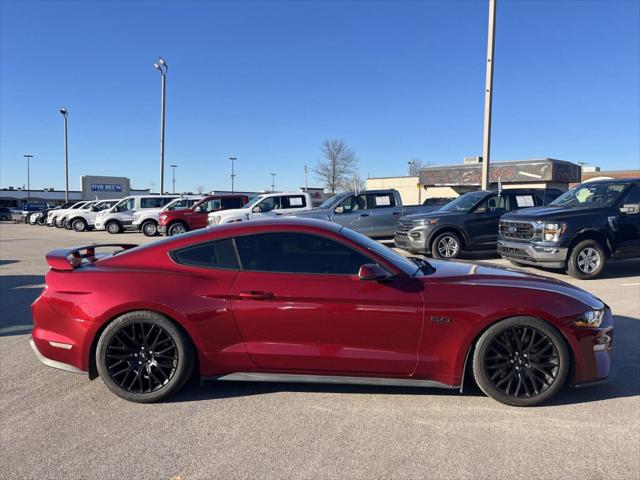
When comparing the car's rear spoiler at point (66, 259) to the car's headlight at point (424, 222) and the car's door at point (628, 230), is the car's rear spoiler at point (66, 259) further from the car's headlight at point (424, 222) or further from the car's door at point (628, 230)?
the car's door at point (628, 230)

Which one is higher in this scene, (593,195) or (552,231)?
(593,195)

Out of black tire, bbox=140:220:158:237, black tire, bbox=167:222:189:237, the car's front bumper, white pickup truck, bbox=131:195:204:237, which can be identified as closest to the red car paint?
black tire, bbox=167:222:189:237

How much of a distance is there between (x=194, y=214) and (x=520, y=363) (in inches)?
700

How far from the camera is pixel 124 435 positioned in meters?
2.95

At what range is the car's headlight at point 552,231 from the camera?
8.24 metres

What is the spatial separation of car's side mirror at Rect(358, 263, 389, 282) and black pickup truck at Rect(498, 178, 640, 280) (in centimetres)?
629

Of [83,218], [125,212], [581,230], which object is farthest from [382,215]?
[83,218]

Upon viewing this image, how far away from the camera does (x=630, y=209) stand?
330 inches

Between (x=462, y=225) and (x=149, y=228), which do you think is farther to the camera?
(x=149, y=228)

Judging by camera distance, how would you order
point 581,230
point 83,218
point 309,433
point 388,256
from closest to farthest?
1. point 309,433
2. point 388,256
3. point 581,230
4. point 83,218

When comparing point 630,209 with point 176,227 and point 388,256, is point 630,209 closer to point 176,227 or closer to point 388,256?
point 388,256

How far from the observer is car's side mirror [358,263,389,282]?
323 cm

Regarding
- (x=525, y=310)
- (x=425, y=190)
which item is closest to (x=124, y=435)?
(x=525, y=310)

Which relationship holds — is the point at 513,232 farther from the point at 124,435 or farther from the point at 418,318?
the point at 124,435
